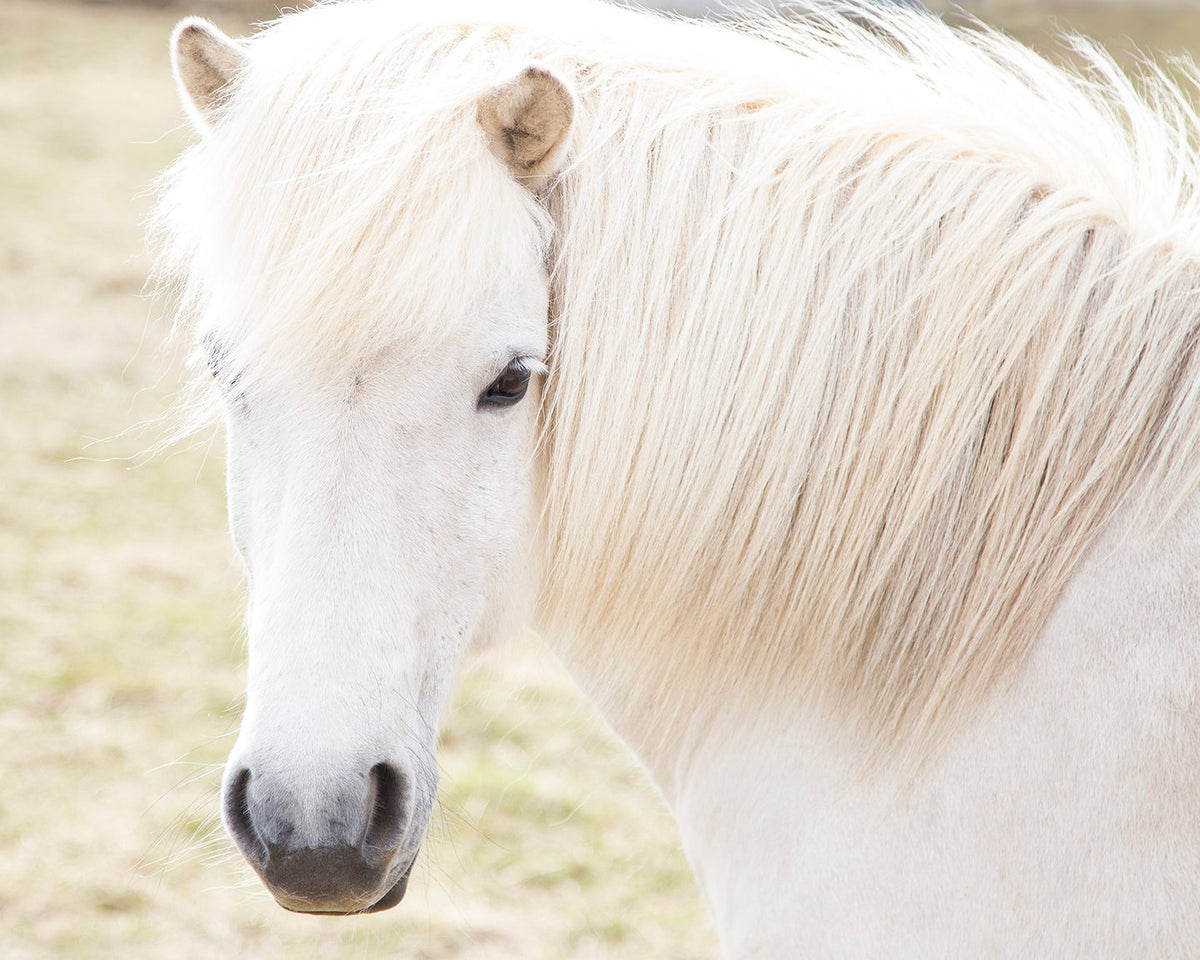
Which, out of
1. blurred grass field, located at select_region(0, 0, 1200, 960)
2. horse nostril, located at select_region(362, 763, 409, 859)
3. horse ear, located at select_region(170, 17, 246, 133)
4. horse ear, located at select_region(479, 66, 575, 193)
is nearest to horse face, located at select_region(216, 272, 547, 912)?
horse nostril, located at select_region(362, 763, 409, 859)

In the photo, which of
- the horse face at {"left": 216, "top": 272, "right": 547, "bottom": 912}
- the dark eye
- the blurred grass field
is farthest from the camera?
the blurred grass field

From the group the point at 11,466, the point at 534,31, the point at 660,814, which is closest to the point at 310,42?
the point at 534,31

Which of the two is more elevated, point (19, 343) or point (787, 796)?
point (787, 796)

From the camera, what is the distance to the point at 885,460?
4.02 ft

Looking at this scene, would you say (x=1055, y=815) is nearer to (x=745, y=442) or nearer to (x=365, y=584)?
(x=745, y=442)

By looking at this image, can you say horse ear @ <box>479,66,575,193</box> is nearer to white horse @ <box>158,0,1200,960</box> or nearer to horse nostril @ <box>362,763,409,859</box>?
white horse @ <box>158,0,1200,960</box>

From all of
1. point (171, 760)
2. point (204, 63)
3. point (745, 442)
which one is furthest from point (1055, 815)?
point (171, 760)

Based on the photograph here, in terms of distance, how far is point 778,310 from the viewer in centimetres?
124

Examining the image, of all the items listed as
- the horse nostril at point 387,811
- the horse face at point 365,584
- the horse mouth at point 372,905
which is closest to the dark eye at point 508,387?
the horse face at point 365,584

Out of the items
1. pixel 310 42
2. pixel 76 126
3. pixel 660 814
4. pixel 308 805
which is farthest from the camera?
pixel 76 126

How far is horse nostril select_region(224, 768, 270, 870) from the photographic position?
43.9 inches

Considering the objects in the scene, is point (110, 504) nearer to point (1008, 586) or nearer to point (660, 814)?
point (660, 814)

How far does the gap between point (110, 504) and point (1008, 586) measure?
4.66 meters

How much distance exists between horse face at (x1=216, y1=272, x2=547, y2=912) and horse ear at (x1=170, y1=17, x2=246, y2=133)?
40 cm
